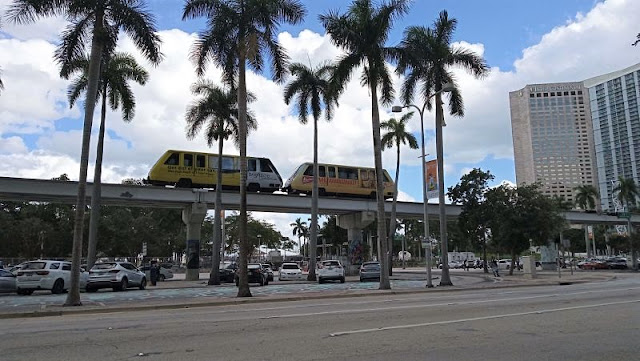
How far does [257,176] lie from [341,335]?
101 ft

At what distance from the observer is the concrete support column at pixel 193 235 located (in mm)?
39056

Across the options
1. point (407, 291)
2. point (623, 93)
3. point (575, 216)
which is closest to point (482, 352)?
point (407, 291)

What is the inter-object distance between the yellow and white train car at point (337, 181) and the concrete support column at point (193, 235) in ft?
25.3

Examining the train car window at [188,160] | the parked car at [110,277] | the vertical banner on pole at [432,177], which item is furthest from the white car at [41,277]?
the vertical banner on pole at [432,177]

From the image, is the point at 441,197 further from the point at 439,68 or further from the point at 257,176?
the point at 257,176

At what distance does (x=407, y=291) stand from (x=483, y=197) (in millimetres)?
23001

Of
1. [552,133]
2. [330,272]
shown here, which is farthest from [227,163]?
[552,133]

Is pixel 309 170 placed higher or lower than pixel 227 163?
higher

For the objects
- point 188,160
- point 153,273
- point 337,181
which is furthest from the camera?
point 337,181

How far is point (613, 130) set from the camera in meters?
66.1

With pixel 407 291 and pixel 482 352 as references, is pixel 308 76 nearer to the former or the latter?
pixel 407 291

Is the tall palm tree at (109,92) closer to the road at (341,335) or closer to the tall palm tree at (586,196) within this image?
the road at (341,335)

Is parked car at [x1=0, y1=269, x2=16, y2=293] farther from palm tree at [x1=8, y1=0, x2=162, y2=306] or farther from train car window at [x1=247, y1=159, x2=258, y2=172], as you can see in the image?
train car window at [x1=247, y1=159, x2=258, y2=172]

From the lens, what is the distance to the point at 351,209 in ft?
152
